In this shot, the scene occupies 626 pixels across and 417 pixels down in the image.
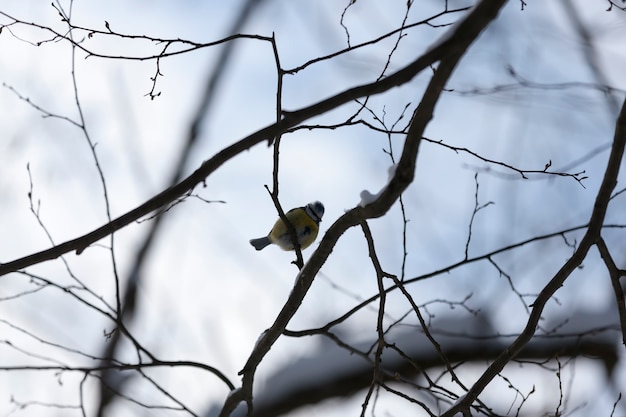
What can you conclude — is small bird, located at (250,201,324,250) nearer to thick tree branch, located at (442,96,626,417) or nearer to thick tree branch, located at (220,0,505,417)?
thick tree branch, located at (220,0,505,417)

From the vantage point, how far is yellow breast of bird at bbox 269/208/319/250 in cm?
376

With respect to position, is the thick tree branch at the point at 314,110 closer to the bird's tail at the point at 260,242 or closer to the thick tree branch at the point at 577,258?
the thick tree branch at the point at 577,258

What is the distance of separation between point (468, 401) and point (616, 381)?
193 centimetres

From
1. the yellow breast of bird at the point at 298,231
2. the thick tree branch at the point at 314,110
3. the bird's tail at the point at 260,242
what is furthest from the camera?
the bird's tail at the point at 260,242

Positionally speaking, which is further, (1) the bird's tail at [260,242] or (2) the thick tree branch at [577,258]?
(1) the bird's tail at [260,242]

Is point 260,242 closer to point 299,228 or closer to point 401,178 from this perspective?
point 299,228

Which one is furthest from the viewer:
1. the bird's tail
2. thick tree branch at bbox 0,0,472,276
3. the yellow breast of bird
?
the bird's tail

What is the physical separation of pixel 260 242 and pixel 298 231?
1.35 feet

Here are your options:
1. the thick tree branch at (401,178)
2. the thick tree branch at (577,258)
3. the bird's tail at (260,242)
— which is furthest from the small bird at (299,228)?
the thick tree branch at (577,258)

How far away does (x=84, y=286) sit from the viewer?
273 centimetres

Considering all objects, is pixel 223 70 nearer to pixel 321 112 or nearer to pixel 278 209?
pixel 278 209

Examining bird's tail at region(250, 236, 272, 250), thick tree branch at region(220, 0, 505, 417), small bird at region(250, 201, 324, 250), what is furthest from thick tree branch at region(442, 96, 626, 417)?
bird's tail at region(250, 236, 272, 250)

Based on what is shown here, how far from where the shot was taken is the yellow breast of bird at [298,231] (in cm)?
376

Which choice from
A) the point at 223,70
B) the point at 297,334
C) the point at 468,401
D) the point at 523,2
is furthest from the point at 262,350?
the point at 223,70
